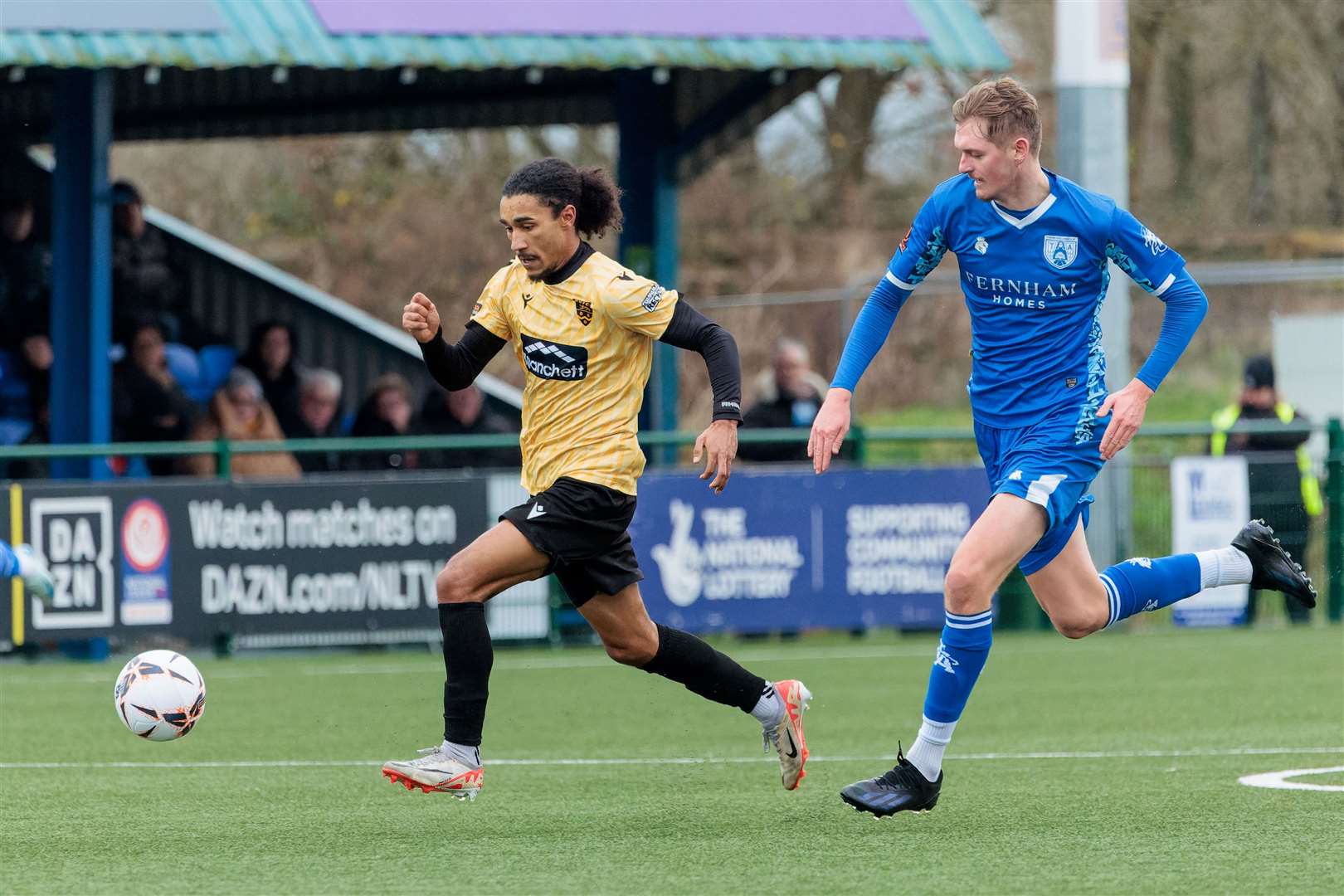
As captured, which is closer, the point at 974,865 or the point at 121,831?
the point at 974,865

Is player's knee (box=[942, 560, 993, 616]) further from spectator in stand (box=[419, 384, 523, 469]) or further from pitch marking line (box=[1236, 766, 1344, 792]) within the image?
spectator in stand (box=[419, 384, 523, 469])

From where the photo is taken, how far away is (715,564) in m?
14.0

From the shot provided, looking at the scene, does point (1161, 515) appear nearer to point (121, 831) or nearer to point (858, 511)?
point (858, 511)

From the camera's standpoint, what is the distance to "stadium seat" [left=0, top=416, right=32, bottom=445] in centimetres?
1471

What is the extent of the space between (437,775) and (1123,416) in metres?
2.24

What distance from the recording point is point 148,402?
579 inches

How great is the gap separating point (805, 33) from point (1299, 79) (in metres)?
15.7

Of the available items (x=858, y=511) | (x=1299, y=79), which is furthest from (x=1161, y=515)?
(x=1299, y=79)

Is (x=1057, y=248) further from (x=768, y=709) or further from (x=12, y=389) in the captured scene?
(x=12, y=389)

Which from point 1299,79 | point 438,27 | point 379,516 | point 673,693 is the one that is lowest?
point 673,693

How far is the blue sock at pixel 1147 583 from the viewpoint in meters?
6.84

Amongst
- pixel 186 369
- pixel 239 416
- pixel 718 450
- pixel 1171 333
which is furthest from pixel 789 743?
pixel 186 369

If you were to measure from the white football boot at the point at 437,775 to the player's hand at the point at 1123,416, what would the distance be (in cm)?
208

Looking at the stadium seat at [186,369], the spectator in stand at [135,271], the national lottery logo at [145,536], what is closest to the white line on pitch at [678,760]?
the national lottery logo at [145,536]
